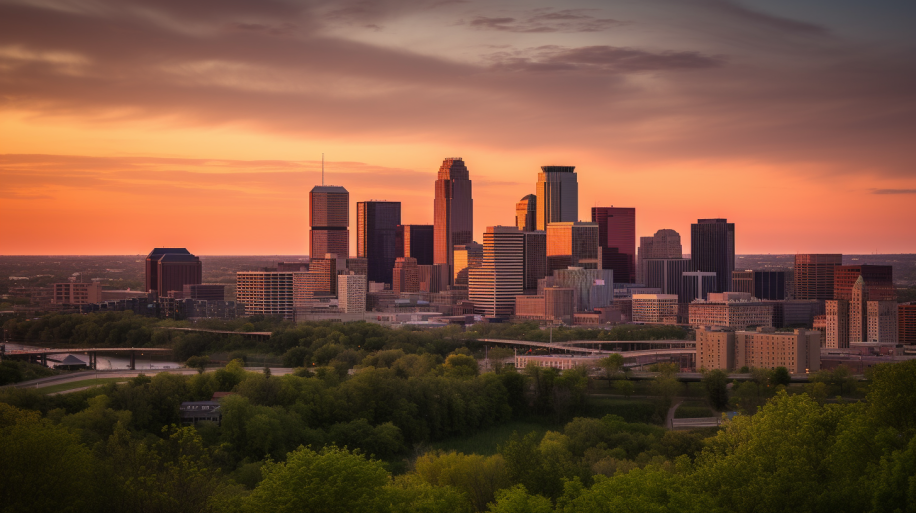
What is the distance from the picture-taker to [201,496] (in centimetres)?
3098

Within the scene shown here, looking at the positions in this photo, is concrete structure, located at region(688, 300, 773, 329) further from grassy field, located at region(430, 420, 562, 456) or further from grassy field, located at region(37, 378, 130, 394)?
grassy field, located at region(37, 378, 130, 394)

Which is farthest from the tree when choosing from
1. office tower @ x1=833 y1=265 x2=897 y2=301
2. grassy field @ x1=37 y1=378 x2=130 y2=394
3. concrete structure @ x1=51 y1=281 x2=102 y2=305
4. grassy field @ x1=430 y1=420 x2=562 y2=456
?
concrete structure @ x1=51 y1=281 x2=102 y2=305

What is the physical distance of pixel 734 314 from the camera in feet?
612

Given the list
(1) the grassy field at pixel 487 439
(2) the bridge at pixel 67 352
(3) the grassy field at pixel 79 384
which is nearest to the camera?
(1) the grassy field at pixel 487 439

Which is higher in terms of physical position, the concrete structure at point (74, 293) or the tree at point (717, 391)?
the concrete structure at point (74, 293)

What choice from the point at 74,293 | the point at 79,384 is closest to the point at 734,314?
the point at 74,293

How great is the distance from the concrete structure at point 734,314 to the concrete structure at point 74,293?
373ft

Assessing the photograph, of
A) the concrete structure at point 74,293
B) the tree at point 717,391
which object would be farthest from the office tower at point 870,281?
the concrete structure at point 74,293

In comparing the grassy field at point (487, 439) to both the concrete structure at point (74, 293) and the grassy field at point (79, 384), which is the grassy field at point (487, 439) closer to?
the grassy field at point (79, 384)

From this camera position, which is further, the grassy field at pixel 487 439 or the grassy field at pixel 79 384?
the grassy field at pixel 79 384

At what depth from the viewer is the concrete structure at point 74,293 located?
613 feet

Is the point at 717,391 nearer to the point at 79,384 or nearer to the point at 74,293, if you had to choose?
the point at 79,384

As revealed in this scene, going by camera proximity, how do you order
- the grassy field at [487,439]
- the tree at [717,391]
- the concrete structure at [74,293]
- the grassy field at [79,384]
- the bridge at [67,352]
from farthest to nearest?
the concrete structure at [74,293] < the bridge at [67,352] < the tree at [717,391] < the grassy field at [79,384] < the grassy field at [487,439]

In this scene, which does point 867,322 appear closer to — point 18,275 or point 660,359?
point 660,359
